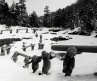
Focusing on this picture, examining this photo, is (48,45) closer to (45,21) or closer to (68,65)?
(68,65)

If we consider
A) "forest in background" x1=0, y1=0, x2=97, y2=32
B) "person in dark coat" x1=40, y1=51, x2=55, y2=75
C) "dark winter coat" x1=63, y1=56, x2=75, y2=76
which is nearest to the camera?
"dark winter coat" x1=63, y1=56, x2=75, y2=76

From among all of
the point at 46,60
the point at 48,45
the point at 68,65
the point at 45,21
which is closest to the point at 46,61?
the point at 46,60

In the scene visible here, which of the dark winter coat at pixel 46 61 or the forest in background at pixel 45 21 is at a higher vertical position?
the forest in background at pixel 45 21

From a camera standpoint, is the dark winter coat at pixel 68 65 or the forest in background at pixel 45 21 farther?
the forest in background at pixel 45 21

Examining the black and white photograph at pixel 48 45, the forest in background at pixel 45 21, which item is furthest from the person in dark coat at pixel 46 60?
the forest in background at pixel 45 21

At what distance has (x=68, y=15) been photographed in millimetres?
95000

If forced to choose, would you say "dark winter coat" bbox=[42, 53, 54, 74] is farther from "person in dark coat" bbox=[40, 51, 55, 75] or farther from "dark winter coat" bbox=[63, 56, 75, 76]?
"dark winter coat" bbox=[63, 56, 75, 76]

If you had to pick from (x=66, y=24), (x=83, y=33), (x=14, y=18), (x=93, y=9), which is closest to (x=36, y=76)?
(x=83, y=33)

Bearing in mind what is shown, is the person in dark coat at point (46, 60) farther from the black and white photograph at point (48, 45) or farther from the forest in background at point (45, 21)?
the forest in background at point (45, 21)

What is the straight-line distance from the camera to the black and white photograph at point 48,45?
5912mm

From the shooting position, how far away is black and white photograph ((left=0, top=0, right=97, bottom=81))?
591 cm

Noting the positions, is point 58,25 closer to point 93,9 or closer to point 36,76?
point 93,9

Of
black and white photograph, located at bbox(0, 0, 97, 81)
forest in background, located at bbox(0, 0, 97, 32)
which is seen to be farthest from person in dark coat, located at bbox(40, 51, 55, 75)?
forest in background, located at bbox(0, 0, 97, 32)

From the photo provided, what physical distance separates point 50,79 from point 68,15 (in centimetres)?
9095
